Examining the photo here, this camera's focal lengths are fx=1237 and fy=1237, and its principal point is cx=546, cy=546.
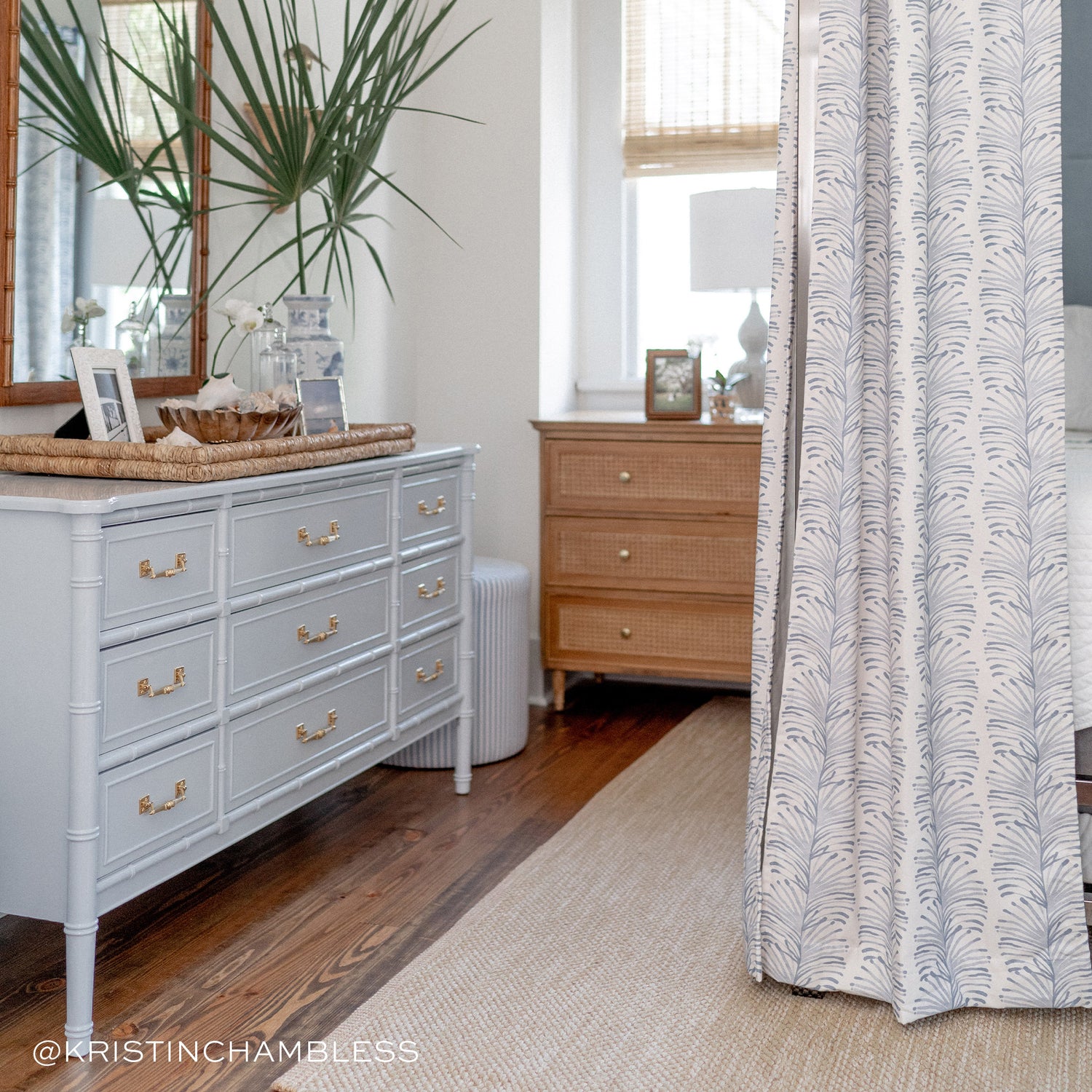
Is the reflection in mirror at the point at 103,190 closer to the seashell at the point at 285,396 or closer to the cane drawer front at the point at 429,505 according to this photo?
the seashell at the point at 285,396

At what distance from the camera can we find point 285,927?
2143mm

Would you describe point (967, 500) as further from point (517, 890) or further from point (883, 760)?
point (517, 890)

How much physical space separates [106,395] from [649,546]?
1.73 metres

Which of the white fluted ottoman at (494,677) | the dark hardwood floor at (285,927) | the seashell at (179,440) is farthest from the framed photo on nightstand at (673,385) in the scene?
the seashell at (179,440)

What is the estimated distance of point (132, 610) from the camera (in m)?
1.74

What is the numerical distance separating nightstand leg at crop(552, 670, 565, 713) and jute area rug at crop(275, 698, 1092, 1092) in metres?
1.21

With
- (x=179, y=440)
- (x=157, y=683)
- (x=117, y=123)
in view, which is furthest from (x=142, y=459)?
(x=117, y=123)

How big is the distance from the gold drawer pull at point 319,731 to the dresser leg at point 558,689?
4.47ft

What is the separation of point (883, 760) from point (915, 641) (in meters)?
0.19

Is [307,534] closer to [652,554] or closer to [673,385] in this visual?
[652,554]

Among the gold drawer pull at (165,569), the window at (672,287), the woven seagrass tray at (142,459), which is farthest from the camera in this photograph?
the window at (672,287)

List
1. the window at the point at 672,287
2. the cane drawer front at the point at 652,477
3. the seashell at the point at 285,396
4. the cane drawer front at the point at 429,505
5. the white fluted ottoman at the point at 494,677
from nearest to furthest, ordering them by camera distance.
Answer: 1. the seashell at the point at 285,396
2. the cane drawer front at the point at 429,505
3. the white fluted ottoman at the point at 494,677
4. the cane drawer front at the point at 652,477
5. the window at the point at 672,287

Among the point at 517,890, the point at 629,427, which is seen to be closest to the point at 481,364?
the point at 629,427

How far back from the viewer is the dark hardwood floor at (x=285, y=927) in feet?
5.77
